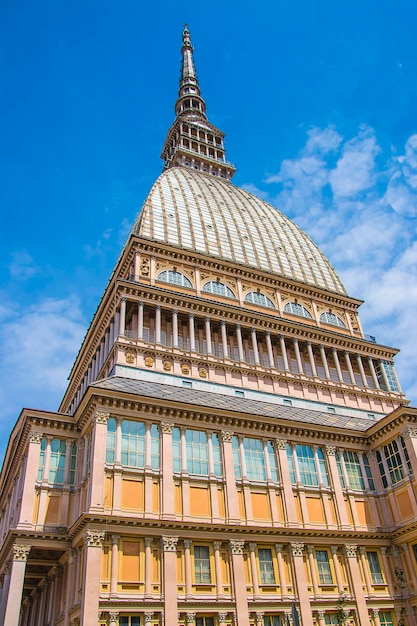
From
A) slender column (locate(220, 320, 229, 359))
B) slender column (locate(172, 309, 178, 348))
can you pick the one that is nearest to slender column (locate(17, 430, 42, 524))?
slender column (locate(172, 309, 178, 348))

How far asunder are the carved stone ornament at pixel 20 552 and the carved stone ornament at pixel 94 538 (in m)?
4.36

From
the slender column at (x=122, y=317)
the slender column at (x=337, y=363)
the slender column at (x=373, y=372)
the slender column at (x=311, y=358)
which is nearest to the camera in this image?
the slender column at (x=122, y=317)

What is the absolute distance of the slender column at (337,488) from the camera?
137 feet

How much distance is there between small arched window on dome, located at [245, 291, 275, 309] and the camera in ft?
205

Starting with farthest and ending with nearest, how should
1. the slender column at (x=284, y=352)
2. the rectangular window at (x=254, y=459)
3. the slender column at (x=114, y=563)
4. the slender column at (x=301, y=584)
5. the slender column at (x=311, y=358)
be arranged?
the slender column at (x=311, y=358)
the slender column at (x=284, y=352)
the rectangular window at (x=254, y=459)
the slender column at (x=301, y=584)
the slender column at (x=114, y=563)

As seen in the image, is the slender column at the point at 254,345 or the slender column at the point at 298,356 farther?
the slender column at the point at 298,356

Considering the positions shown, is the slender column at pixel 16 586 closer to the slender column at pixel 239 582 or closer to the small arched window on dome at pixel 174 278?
the slender column at pixel 239 582

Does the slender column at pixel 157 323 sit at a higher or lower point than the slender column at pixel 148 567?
higher

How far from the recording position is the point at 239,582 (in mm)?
35656

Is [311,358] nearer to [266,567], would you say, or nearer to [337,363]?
[337,363]

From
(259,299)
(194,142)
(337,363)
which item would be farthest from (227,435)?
(194,142)

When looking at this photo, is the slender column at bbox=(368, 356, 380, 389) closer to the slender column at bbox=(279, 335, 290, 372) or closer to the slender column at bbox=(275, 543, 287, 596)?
the slender column at bbox=(279, 335, 290, 372)

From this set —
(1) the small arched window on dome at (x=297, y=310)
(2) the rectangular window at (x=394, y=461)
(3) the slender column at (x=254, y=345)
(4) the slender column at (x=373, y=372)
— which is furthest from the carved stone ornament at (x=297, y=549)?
(1) the small arched window on dome at (x=297, y=310)

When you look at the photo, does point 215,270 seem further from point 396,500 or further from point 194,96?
point 194,96
